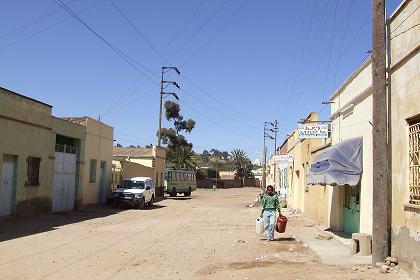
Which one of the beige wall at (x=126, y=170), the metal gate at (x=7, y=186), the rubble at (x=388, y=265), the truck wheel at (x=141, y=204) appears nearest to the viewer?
the rubble at (x=388, y=265)

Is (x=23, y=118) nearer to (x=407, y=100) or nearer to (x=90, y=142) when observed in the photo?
(x=90, y=142)

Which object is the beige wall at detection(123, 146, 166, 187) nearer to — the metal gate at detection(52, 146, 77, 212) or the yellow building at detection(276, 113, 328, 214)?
the yellow building at detection(276, 113, 328, 214)

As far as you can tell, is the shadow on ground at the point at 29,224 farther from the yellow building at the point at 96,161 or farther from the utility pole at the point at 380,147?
the utility pole at the point at 380,147

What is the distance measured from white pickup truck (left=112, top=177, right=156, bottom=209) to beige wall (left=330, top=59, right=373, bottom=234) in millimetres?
16060

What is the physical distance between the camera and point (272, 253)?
43.0 ft

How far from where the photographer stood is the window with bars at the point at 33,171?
23391 millimetres

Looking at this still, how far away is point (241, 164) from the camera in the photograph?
119562 mm

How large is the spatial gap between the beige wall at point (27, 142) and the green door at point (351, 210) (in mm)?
13065

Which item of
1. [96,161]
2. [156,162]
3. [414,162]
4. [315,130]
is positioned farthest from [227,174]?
[414,162]

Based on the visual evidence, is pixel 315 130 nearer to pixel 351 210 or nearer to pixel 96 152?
pixel 351 210

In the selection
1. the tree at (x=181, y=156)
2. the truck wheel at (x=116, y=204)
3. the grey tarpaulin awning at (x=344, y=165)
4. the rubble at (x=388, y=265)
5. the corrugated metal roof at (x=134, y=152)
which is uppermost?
the tree at (x=181, y=156)

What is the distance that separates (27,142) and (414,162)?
17.6 m

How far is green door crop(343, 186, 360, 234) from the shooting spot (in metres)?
16.2

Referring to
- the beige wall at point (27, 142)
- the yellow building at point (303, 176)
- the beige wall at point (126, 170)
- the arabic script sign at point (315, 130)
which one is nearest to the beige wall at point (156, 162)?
the beige wall at point (126, 170)
